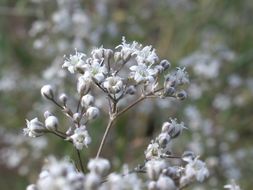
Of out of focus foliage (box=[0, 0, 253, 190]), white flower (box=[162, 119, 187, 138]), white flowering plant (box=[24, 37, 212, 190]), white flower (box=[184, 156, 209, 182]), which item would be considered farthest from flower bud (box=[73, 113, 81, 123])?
out of focus foliage (box=[0, 0, 253, 190])

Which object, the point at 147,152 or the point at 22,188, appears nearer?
the point at 147,152

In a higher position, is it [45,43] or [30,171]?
[45,43]

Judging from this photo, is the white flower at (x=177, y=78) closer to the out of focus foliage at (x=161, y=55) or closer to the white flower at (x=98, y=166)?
the white flower at (x=98, y=166)

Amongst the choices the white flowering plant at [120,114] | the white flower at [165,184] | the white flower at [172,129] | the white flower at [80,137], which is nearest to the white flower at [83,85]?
the white flowering plant at [120,114]

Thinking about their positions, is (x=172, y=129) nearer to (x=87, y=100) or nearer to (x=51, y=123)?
(x=87, y=100)

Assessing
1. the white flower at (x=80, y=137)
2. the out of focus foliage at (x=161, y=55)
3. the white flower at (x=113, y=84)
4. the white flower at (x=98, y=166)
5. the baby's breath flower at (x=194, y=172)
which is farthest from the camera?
the out of focus foliage at (x=161, y=55)

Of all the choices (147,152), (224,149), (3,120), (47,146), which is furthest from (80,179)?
(3,120)

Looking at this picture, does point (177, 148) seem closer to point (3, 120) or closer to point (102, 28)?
point (102, 28)
